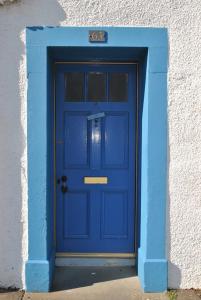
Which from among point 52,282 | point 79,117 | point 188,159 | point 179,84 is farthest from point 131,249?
point 179,84

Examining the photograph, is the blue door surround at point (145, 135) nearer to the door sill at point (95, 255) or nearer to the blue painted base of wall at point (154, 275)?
the blue painted base of wall at point (154, 275)

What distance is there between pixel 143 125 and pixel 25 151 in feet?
4.57

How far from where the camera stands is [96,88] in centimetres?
484

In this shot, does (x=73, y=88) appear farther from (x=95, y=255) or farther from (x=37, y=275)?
(x=37, y=275)

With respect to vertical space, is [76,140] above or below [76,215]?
above

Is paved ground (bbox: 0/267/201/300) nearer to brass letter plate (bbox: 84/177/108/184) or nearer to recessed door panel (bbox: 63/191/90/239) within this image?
recessed door panel (bbox: 63/191/90/239)

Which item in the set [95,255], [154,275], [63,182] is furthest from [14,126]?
[154,275]

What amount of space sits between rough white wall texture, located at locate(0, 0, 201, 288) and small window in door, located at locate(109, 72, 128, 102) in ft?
2.56

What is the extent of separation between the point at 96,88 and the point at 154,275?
7.73 feet

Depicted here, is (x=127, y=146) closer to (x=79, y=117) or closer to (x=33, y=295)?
(x=79, y=117)

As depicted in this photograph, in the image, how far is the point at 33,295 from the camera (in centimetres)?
421

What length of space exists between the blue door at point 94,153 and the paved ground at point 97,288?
35cm

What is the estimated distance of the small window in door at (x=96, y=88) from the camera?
15.8 feet

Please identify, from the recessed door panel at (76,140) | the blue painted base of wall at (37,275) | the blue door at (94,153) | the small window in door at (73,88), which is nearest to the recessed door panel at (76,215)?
the blue door at (94,153)
